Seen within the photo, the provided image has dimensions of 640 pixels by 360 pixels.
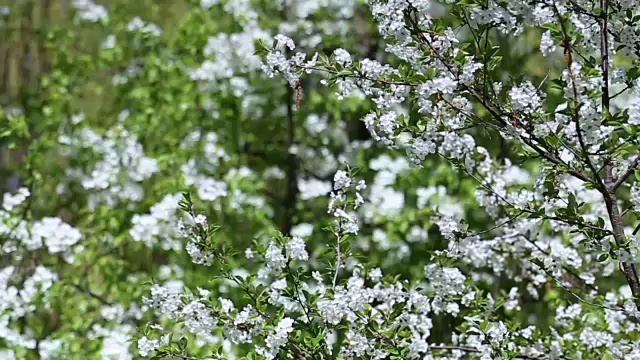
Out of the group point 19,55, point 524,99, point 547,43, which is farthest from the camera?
point 19,55

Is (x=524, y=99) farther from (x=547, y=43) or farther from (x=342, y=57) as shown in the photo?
(x=342, y=57)

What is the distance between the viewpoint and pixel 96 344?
267 cm

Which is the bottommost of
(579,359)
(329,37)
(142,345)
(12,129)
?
(142,345)

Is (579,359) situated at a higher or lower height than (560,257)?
lower

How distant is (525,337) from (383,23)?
0.85 m

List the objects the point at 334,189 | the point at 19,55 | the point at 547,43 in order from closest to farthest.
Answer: the point at 547,43
the point at 334,189
the point at 19,55

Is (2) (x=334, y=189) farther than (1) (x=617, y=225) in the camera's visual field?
Yes

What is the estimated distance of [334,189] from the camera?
1.75 m

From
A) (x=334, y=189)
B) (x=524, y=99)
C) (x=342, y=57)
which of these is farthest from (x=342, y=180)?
(x=524, y=99)

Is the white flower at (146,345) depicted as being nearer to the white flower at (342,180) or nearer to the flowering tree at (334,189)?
the flowering tree at (334,189)

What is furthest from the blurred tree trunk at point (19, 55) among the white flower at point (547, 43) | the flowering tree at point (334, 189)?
the white flower at point (547, 43)

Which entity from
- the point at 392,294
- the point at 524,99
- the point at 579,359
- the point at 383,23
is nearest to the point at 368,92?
the point at 383,23

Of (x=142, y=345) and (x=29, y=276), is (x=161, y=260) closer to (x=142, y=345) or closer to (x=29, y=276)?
(x=29, y=276)

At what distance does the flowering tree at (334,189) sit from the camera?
62.5 inches
